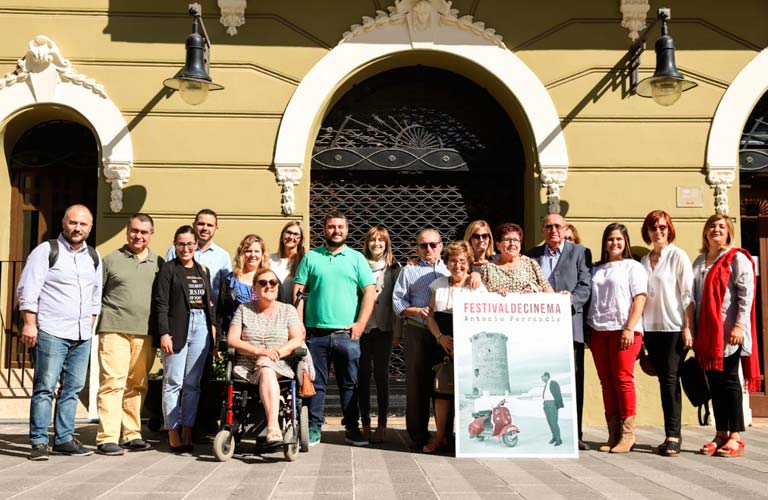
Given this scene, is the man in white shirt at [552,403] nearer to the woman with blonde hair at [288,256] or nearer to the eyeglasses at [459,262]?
the eyeglasses at [459,262]

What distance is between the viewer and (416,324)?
6.81m

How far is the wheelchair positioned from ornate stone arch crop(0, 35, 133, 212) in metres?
3.36

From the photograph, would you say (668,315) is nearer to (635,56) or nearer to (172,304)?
(635,56)

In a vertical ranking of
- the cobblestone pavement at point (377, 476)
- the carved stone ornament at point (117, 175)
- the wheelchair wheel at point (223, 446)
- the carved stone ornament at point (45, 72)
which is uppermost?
the carved stone ornament at point (45, 72)

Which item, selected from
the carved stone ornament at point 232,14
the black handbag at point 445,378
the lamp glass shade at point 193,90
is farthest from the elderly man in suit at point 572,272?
the carved stone ornament at point 232,14

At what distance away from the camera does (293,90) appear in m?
8.84

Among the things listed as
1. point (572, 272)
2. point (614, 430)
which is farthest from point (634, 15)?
point (614, 430)

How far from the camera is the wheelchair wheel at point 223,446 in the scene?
19.5ft

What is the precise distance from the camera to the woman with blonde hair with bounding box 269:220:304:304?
7270 mm

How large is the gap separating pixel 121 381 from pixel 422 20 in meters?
5.01

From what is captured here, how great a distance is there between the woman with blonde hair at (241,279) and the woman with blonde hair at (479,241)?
178 centimetres

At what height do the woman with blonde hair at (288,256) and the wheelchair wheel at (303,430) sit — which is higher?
the woman with blonde hair at (288,256)

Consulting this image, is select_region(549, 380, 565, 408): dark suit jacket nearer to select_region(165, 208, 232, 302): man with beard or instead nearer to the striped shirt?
the striped shirt

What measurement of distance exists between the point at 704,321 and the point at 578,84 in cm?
338
